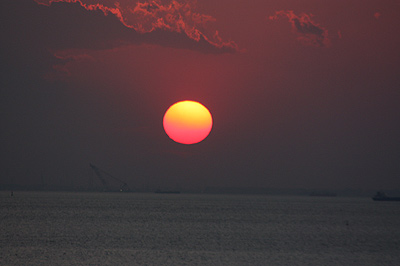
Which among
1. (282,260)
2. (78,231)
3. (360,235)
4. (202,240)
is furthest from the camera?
(360,235)

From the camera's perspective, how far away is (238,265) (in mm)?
65500

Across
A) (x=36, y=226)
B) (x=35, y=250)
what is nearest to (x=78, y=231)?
(x=36, y=226)

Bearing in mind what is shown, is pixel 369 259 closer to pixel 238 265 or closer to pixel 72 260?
pixel 238 265

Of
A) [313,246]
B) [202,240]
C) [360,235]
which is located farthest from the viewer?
[360,235]

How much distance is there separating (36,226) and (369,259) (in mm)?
73954

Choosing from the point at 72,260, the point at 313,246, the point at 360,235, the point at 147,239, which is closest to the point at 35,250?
the point at 72,260

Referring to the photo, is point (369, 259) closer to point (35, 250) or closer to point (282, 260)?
point (282, 260)

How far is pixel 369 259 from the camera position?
7406 centimetres

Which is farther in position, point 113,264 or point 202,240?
point 202,240

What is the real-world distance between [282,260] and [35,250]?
111ft

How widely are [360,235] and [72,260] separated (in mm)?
71732

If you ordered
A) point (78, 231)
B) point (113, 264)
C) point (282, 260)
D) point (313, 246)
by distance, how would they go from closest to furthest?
point (113, 264)
point (282, 260)
point (313, 246)
point (78, 231)

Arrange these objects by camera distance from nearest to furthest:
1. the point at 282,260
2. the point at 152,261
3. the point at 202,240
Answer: the point at 152,261, the point at 282,260, the point at 202,240

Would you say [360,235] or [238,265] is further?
[360,235]
